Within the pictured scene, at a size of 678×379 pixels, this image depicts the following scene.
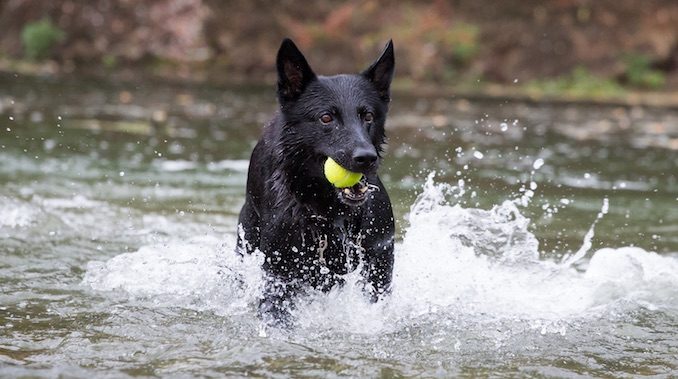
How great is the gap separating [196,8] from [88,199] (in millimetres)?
18225

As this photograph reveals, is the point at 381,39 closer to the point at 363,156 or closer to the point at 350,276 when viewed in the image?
the point at 350,276

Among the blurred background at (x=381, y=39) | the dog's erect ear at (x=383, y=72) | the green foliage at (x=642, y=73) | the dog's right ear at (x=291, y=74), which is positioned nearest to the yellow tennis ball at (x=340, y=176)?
the dog's right ear at (x=291, y=74)

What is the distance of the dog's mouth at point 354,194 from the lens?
14.9 feet

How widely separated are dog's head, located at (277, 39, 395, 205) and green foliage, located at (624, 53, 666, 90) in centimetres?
1964

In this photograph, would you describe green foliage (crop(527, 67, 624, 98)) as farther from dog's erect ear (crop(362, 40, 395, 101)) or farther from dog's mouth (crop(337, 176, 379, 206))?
dog's mouth (crop(337, 176, 379, 206))

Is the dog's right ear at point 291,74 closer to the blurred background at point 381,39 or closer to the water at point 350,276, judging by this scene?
the water at point 350,276

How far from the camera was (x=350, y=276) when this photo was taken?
4.98 m

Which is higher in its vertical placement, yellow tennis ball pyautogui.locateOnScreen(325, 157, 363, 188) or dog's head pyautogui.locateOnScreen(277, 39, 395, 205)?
dog's head pyautogui.locateOnScreen(277, 39, 395, 205)

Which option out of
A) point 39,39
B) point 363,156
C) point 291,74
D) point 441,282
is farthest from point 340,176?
point 39,39

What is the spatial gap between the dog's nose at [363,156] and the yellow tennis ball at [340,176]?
0.12 metres

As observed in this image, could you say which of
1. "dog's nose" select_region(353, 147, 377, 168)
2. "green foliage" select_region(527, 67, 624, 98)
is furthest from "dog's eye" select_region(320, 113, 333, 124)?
"green foliage" select_region(527, 67, 624, 98)

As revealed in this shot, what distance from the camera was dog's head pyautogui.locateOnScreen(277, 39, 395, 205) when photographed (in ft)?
15.0

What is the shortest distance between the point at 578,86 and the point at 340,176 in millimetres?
19430

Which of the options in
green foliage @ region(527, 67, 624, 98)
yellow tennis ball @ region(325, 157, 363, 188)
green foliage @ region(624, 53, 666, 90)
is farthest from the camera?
green foliage @ region(624, 53, 666, 90)
